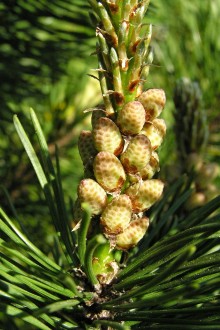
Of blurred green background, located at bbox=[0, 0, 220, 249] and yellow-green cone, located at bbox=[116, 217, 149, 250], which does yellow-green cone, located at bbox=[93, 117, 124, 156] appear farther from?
blurred green background, located at bbox=[0, 0, 220, 249]

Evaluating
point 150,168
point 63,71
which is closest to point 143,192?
point 150,168

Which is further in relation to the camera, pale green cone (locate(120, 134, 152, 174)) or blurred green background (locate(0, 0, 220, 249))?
blurred green background (locate(0, 0, 220, 249))

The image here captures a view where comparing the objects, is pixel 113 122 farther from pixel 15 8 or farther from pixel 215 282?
pixel 15 8

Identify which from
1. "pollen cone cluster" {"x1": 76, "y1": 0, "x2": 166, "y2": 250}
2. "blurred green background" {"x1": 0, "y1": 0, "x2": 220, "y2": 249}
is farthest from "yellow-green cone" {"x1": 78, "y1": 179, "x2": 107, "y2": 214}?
"blurred green background" {"x1": 0, "y1": 0, "x2": 220, "y2": 249}

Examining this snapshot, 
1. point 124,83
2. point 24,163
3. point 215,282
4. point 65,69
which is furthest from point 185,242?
point 24,163

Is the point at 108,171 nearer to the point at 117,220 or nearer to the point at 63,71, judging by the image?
the point at 117,220

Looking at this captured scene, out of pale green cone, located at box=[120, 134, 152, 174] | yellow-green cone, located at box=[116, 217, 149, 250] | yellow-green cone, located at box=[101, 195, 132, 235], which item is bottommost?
yellow-green cone, located at box=[116, 217, 149, 250]

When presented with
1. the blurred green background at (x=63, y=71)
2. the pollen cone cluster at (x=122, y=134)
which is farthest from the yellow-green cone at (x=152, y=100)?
the blurred green background at (x=63, y=71)
